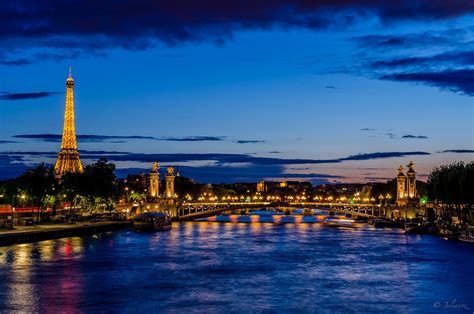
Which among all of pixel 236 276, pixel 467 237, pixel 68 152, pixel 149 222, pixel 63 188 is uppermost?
pixel 68 152

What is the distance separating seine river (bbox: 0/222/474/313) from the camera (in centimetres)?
3464

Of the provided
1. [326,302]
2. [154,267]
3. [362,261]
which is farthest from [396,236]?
[326,302]

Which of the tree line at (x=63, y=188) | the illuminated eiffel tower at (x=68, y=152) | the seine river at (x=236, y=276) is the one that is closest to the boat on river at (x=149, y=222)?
the tree line at (x=63, y=188)

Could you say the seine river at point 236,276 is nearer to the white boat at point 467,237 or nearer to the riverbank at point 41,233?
the white boat at point 467,237

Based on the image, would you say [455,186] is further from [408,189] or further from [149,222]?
[408,189]

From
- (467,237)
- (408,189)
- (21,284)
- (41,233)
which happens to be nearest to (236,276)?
(21,284)

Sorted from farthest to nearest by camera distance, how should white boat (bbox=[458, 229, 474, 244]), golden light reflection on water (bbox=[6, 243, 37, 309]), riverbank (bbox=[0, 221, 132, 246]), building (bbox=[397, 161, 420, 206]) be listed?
building (bbox=[397, 161, 420, 206]) → white boat (bbox=[458, 229, 474, 244]) → riverbank (bbox=[0, 221, 132, 246]) → golden light reflection on water (bbox=[6, 243, 37, 309])

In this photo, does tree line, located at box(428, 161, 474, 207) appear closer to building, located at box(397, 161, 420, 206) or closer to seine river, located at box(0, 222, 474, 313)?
seine river, located at box(0, 222, 474, 313)

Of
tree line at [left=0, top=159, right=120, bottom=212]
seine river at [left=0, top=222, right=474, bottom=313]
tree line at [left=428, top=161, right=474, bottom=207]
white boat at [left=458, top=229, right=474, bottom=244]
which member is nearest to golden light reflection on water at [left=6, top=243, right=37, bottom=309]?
seine river at [left=0, top=222, right=474, bottom=313]

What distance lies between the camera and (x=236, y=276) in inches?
1732

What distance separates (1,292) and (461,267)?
2503cm

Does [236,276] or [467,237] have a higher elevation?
[467,237]

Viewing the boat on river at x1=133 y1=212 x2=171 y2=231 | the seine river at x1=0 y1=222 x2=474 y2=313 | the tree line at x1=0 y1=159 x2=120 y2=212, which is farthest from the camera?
the boat on river at x1=133 y1=212 x2=171 y2=231

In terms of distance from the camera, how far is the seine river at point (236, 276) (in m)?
34.6
